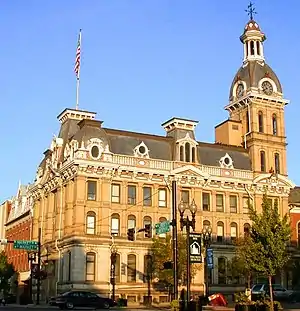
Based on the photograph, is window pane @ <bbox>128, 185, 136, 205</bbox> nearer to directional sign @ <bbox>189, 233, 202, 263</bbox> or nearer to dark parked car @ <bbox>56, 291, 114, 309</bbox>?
dark parked car @ <bbox>56, 291, 114, 309</bbox>

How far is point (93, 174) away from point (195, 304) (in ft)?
109

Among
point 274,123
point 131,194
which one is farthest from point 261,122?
point 131,194

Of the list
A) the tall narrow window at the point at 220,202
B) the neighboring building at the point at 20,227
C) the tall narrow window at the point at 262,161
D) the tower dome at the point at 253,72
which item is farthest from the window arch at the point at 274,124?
the neighboring building at the point at 20,227

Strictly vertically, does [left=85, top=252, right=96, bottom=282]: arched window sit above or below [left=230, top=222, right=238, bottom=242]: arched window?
below

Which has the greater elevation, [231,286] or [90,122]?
[90,122]

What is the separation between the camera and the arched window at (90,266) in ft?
197

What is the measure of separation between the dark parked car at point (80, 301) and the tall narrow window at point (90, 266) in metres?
8.80

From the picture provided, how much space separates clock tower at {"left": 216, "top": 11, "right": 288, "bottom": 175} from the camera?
7444cm

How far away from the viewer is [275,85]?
77.2 metres

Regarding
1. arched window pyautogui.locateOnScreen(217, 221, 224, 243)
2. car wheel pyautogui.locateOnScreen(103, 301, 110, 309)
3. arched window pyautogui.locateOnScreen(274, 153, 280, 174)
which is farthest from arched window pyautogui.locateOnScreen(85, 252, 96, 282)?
arched window pyautogui.locateOnScreen(274, 153, 280, 174)

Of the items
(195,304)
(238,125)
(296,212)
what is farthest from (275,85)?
(195,304)

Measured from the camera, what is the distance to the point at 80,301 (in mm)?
50344

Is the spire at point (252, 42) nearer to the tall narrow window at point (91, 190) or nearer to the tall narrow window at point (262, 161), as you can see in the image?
the tall narrow window at point (262, 161)

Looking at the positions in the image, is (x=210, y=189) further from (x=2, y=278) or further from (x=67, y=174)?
(x=2, y=278)
